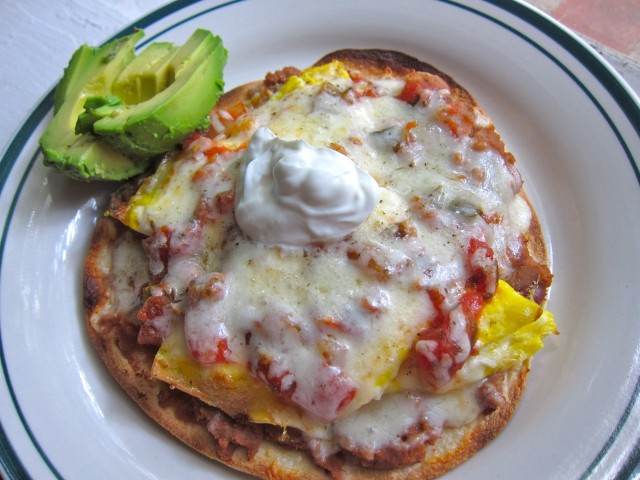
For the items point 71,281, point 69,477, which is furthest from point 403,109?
point 69,477

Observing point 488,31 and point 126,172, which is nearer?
point 126,172

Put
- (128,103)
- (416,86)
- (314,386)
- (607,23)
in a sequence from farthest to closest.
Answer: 1. (607,23)
2. (128,103)
3. (416,86)
4. (314,386)

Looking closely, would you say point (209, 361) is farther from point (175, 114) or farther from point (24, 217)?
point (24, 217)

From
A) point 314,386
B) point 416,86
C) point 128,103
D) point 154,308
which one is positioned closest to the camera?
point 314,386

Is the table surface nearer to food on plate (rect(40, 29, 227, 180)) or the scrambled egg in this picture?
food on plate (rect(40, 29, 227, 180))

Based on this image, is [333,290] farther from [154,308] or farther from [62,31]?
[62,31]

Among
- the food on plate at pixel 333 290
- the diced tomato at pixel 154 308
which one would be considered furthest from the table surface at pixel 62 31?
the diced tomato at pixel 154 308

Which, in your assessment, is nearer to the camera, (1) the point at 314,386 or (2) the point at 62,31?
(1) the point at 314,386

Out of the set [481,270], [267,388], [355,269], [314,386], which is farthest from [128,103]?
[481,270]

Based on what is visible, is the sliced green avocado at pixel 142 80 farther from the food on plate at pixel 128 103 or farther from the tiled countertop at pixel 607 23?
the tiled countertop at pixel 607 23
